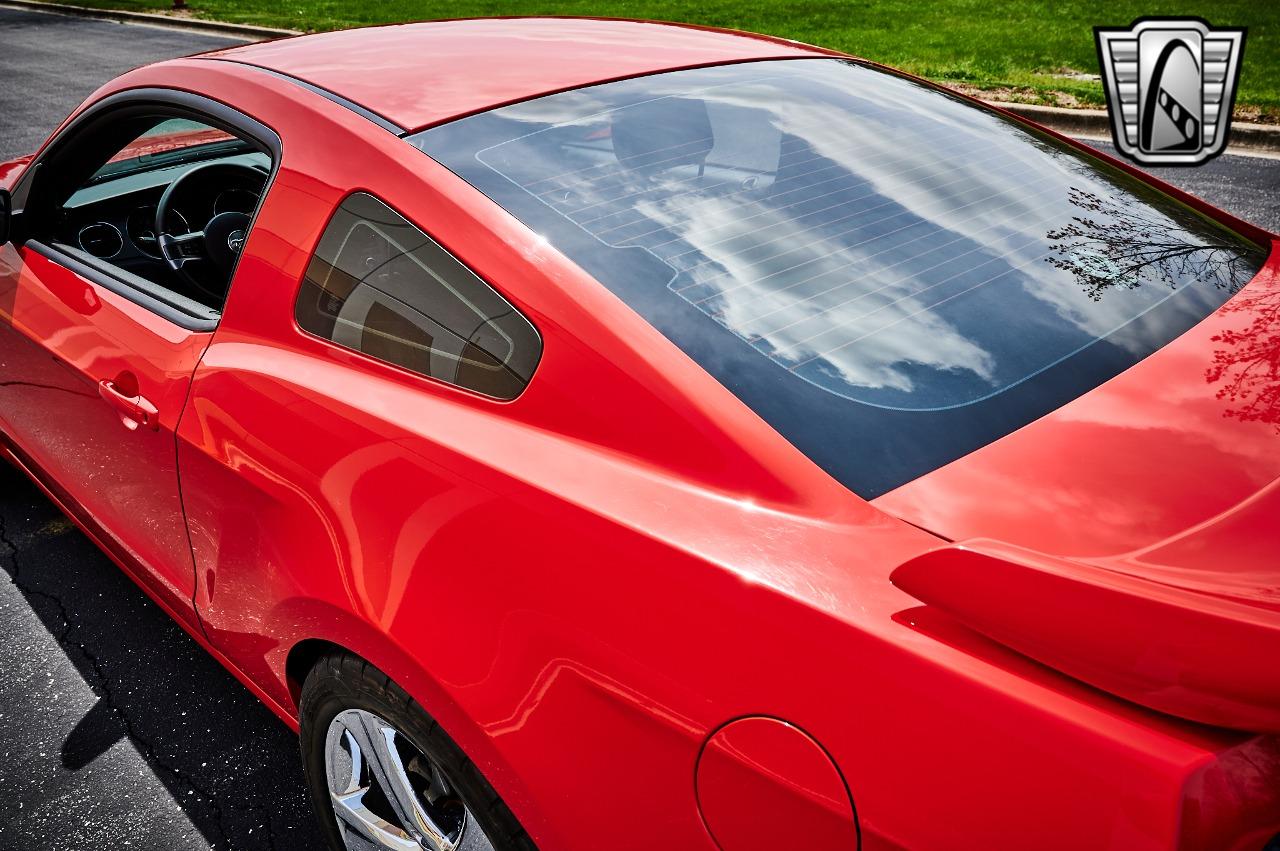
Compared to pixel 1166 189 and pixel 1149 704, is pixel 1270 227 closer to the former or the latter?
pixel 1166 189

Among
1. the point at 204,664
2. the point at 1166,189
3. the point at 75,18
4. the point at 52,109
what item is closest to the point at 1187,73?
the point at 1166,189

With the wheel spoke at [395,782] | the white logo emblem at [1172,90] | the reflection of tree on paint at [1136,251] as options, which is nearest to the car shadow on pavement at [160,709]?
the wheel spoke at [395,782]

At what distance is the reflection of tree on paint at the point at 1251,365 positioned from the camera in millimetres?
1438

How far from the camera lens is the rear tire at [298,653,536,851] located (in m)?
1.59

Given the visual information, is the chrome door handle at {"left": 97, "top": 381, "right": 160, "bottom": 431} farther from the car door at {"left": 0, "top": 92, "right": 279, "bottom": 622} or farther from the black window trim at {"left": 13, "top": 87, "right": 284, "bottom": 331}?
the black window trim at {"left": 13, "top": 87, "right": 284, "bottom": 331}

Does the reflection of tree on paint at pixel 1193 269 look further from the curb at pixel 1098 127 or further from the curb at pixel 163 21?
the curb at pixel 163 21

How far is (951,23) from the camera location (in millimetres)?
13672

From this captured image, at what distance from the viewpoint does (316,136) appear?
1.92 metres

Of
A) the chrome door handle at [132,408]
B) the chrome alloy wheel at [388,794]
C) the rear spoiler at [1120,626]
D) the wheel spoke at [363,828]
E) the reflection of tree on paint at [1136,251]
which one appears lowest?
the wheel spoke at [363,828]

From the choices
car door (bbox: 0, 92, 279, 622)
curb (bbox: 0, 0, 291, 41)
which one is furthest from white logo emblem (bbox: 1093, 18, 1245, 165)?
curb (bbox: 0, 0, 291, 41)

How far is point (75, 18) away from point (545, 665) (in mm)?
23535

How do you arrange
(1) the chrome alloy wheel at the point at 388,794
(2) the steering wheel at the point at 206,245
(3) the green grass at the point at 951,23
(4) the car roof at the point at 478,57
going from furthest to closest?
(3) the green grass at the point at 951,23
(2) the steering wheel at the point at 206,245
(4) the car roof at the point at 478,57
(1) the chrome alloy wheel at the point at 388,794

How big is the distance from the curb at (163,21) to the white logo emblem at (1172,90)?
953 cm

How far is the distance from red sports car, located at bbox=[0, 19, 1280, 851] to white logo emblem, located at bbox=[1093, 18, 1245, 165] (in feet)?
21.5
